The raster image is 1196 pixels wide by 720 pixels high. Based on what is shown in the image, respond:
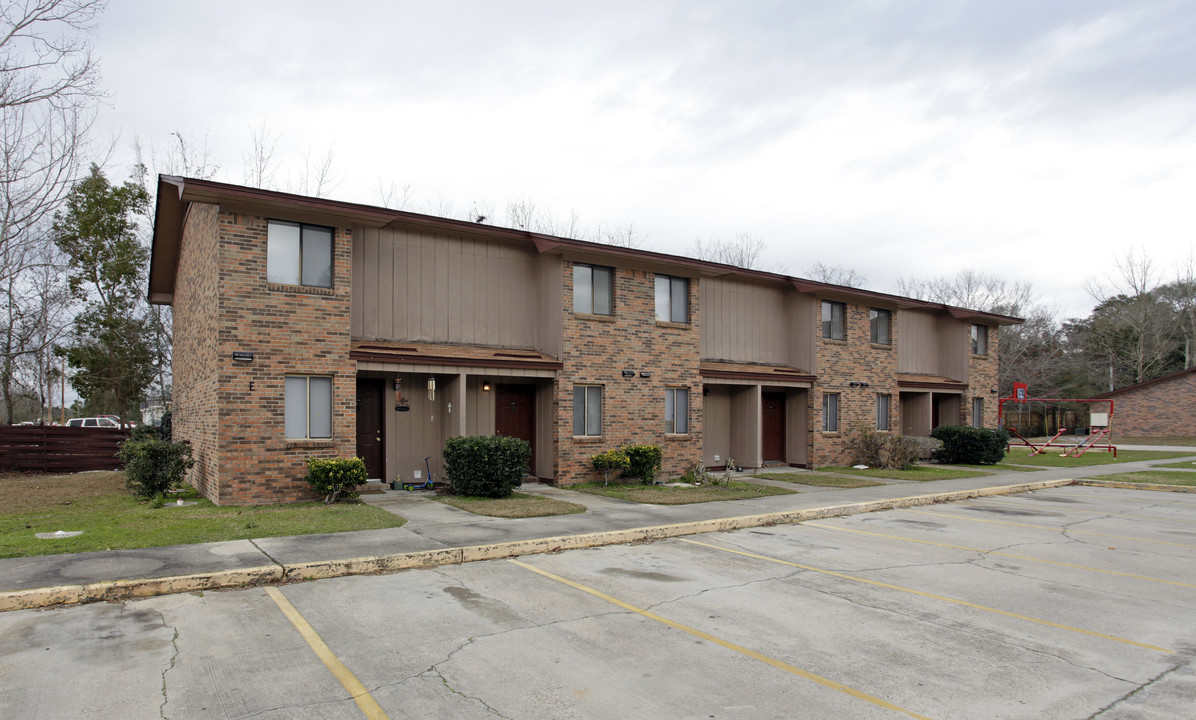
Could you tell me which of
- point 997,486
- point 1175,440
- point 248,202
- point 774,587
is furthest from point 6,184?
point 1175,440

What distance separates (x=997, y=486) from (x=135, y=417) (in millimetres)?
43663

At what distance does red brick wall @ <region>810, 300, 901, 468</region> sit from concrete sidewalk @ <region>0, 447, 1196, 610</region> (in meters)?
6.71

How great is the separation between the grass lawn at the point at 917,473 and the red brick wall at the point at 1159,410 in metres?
27.4

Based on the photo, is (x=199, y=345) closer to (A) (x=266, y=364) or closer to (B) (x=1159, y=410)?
(A) (x=266, y=364)

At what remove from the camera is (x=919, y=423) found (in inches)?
1069

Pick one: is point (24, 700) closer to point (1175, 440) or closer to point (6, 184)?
point (6, 184)

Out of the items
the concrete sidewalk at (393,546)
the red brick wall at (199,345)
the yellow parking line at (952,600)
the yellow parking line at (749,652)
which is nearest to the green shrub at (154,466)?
the red brick wall at (199,345)

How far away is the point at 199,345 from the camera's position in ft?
50.1

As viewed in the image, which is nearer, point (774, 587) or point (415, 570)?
point (774, 587)

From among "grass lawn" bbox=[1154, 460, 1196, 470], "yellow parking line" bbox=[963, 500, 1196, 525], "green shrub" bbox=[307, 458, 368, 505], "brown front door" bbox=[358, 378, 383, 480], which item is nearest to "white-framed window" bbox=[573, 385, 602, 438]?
"brown front door" bbox=[358, 378, 383, 480]

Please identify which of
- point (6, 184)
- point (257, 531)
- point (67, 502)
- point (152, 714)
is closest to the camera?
point (152, 714)

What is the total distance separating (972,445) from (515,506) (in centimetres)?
1847

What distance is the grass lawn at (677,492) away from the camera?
1462 cm

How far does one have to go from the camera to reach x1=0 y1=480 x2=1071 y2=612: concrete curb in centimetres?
680
